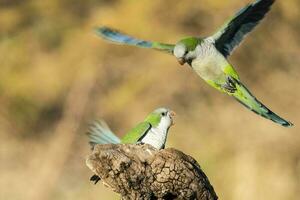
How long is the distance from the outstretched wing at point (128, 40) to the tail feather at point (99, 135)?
0.70m

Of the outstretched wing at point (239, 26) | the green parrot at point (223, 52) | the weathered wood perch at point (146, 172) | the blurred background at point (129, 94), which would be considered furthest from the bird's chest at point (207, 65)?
the blurred background at point (129, 94)

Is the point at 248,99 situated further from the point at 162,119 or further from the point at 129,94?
the point at 129,94

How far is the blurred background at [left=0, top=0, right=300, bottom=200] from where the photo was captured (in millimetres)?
14055

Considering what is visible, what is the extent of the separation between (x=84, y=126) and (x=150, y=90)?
131cm

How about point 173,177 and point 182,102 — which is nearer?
point 173,177

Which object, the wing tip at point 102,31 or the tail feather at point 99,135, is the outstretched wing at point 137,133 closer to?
the tail feather at point 99,135

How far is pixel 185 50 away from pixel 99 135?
1106 millimetres

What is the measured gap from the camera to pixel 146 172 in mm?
5703

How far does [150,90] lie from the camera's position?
1569cm

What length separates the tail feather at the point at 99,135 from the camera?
7.90m

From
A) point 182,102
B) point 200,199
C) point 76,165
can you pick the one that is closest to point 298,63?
point 182,102

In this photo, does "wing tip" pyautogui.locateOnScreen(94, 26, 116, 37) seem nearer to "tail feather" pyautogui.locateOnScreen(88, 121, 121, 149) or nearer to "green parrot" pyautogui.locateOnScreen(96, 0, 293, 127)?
"green parrot" pyautogui.locateOnScreen(96, 0, 293, 127)

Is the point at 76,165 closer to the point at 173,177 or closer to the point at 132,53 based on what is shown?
the point at 132,53

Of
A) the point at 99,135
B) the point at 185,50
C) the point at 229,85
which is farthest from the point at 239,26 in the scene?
the point at 99,135
